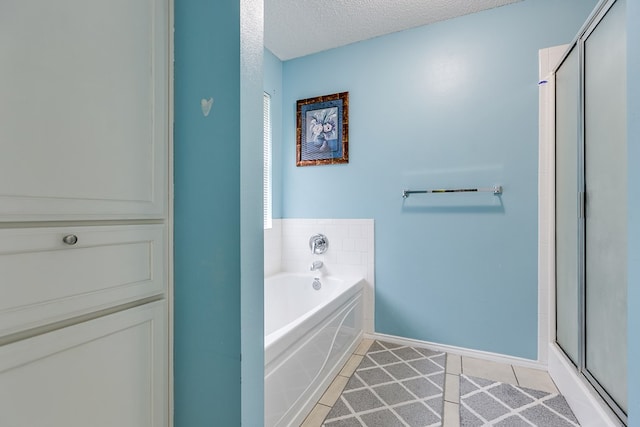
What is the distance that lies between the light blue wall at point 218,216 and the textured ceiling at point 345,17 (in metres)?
1.45

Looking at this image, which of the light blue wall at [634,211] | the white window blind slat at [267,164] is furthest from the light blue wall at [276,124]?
the light blue wall at [634,211]

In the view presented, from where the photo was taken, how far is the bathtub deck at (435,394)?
5.03ft

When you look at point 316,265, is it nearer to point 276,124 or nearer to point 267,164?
point 267,164

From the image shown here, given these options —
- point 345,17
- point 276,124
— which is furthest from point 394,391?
point 345,17

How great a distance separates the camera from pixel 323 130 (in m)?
2.63
